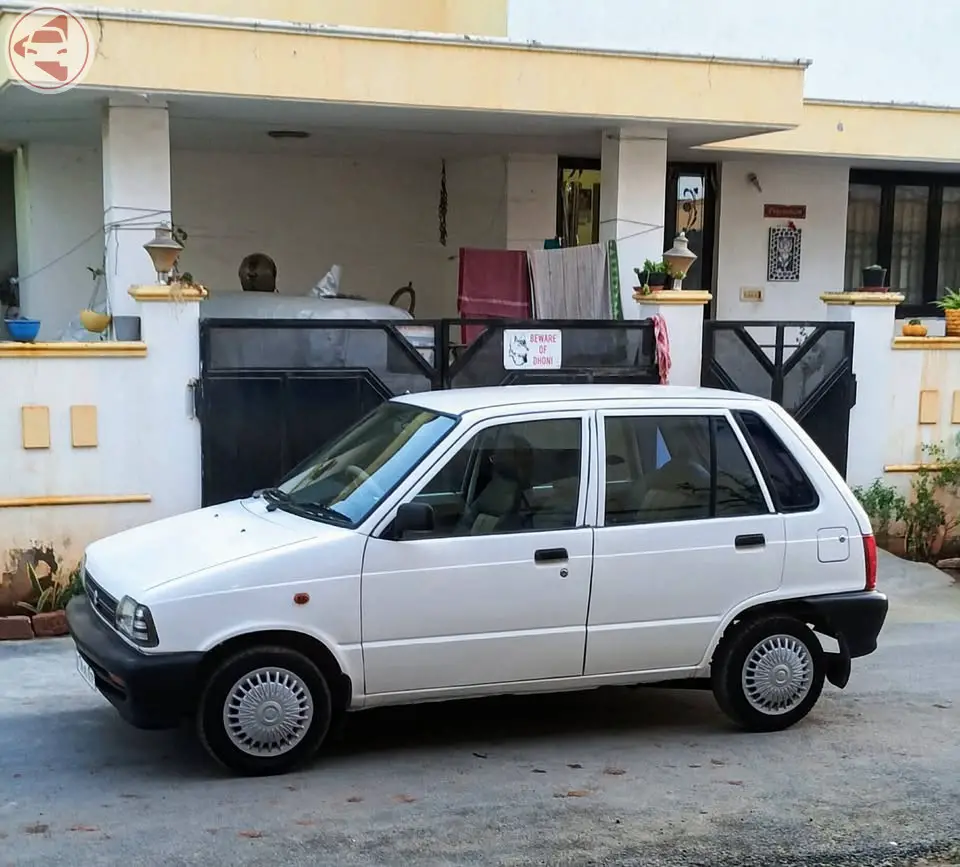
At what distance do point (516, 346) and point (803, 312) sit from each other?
5462 mm

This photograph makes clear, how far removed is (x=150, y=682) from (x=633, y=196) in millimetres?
6828

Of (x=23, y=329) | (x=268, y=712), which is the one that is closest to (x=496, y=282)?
(x=23, y=329)

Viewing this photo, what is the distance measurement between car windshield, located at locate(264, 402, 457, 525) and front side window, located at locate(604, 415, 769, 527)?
2.85ft

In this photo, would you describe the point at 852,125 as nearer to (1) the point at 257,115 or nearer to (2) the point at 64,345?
(1) the point at 257,115

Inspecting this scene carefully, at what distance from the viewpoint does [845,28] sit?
1273 cm

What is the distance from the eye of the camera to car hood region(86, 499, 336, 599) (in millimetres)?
5141

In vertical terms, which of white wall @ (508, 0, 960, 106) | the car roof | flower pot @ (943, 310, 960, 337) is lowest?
the car roof

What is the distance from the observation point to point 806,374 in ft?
33.1

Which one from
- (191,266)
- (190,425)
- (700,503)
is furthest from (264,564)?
(191,266)

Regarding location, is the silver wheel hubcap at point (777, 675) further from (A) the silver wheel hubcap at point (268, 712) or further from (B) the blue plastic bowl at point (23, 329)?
(B) the blue plastic bowl at point (23, 329)

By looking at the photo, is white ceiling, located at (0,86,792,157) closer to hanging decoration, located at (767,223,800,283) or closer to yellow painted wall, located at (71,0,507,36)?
yellow painted wall, located at (71,0,507,36)

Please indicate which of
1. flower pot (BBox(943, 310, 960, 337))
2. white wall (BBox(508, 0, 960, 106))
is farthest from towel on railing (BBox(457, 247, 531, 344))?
flower pot (BBox(943, 310, 960, 337))

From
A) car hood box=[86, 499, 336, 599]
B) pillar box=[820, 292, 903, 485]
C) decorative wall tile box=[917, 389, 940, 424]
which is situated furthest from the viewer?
decorative wall tile box=[917, 389, 940, 424]

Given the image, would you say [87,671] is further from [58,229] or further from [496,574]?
[58,229]
